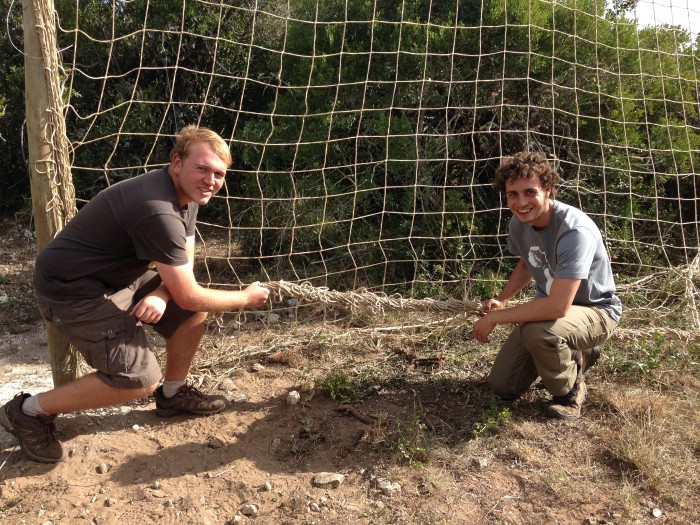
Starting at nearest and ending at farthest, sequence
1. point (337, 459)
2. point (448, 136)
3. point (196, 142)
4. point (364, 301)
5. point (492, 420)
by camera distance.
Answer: point (196, 142) < point (337, 459) < point (492, 420) < point (364, 301) < point (448, 136)

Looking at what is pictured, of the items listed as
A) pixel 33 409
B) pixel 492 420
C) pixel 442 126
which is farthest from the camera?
pixel 442 126

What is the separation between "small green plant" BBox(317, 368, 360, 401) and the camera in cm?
339

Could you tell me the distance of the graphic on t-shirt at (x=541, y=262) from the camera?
3.24 meters

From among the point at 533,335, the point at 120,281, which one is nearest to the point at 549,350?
the point at 533,335

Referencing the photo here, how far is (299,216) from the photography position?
4.85 meters

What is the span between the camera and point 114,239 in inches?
104

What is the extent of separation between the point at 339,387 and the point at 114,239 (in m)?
1.38

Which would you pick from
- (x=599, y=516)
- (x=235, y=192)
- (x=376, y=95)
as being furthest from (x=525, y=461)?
(x=235, y=192)

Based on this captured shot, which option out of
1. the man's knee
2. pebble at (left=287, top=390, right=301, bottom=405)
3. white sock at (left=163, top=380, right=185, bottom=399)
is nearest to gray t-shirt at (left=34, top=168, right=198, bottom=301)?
white sock at (left=163, top=380, right=185, bottom=399)

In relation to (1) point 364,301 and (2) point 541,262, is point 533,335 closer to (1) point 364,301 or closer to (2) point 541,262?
(2) point 541,262

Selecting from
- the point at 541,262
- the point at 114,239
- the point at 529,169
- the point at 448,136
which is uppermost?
the point at 448,136

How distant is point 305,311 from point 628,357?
6.72 ft

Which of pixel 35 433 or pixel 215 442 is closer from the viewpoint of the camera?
pixel 35 433

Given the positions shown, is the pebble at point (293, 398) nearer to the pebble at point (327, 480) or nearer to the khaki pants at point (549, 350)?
the pebble at point (327, 480)
